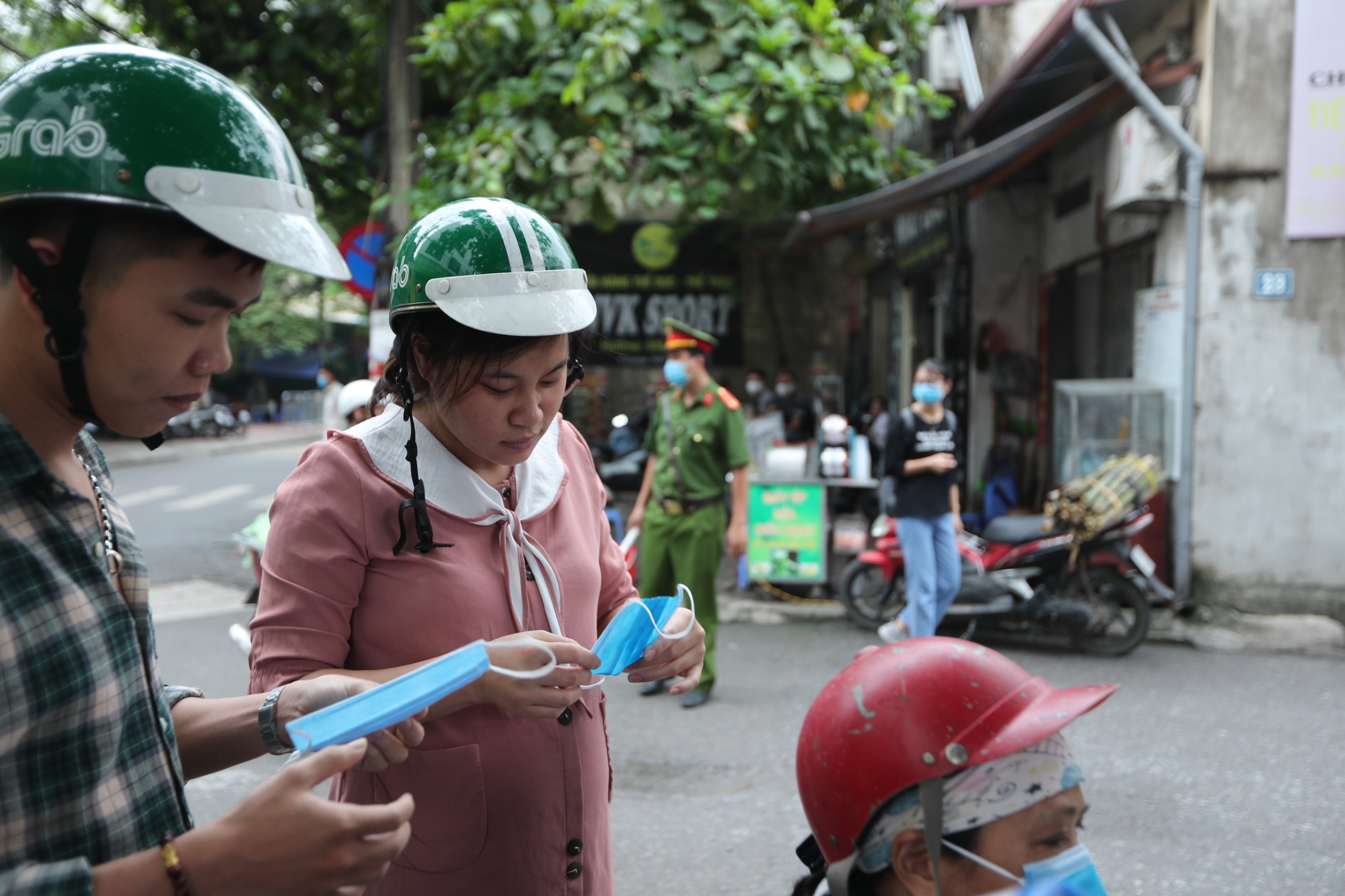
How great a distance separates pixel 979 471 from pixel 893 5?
5072 mm

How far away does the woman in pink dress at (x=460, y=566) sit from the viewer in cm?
149

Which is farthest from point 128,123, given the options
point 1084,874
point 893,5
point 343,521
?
point 893,5

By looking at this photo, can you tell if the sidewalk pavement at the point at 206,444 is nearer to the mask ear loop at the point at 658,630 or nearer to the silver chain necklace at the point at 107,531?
the mask ear loop at the point at 658,630

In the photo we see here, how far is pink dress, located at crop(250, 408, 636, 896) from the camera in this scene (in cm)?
148

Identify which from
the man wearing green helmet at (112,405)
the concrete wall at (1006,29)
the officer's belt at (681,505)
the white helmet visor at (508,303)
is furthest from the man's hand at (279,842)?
the concrete wall at (1006,29)

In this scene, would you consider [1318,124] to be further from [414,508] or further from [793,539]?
[414,508]

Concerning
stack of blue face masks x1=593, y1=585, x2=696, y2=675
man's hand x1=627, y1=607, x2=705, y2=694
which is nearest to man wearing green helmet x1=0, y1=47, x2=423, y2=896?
stack of blue face masks x1=593, y1=585, x2=696, y2=675

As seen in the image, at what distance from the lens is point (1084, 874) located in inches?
57.5

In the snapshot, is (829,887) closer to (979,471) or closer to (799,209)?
(799,209)

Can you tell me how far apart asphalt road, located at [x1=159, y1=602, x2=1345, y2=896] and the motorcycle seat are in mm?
774

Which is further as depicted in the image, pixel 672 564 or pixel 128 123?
pixel 672 564

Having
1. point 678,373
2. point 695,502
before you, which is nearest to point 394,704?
point 695,502

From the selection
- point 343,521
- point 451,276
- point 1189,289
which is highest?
point 1189,289

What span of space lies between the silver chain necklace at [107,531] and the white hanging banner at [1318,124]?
297 inches
